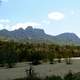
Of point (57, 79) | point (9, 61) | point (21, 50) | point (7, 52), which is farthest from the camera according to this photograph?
point (21, 50)

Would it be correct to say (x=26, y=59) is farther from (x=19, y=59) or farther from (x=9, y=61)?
(x=9, y=61)

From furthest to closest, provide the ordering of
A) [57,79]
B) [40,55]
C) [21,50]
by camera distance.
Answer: [21,50] < [40,55] < [57,79]

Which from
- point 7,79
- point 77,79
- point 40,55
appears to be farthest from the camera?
point 40,55

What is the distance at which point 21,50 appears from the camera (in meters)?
47.4

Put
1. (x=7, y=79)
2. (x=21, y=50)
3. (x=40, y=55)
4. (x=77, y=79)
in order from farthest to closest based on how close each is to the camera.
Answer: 1. (x=21, y=50)
2. (x=40, y=55)
3. (x=7, y=79)
4. (x=77, y=79)

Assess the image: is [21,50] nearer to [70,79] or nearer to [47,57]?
[47,57]

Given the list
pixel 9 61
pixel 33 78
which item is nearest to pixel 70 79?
pixel 33 78

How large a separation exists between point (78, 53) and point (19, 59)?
19902 mm

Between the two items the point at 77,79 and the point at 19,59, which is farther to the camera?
the point at 19,59

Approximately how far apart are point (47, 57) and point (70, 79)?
28906 mm

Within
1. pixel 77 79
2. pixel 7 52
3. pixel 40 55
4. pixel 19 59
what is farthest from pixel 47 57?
pixel 77 79

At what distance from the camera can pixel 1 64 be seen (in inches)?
1457

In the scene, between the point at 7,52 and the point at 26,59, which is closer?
the point at 7,52

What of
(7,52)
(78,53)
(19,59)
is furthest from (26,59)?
(78,53)
